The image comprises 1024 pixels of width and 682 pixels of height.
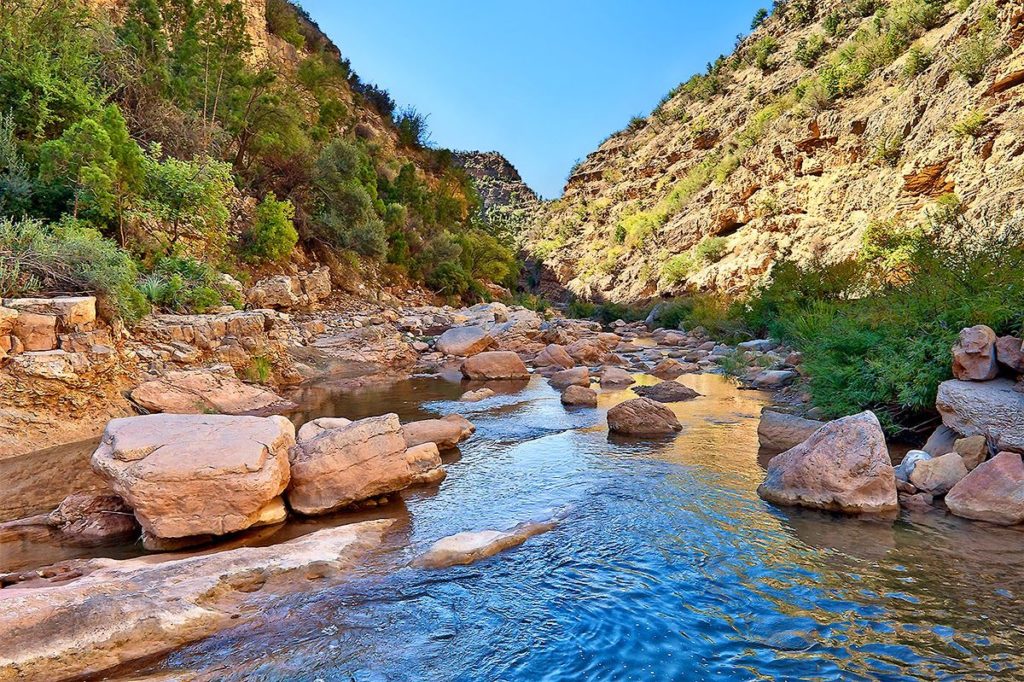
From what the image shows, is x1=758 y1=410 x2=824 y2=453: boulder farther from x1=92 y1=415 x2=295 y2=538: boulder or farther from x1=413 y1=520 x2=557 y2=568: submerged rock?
x1=92 y1=415 x2=295 y2=538: boulder

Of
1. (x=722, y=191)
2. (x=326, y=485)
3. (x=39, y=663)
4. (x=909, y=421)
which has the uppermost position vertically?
(x=722, y=191)

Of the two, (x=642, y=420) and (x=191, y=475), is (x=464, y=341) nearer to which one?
(x=642, y=420)

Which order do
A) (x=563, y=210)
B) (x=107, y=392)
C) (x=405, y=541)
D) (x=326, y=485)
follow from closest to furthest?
Answer: 1. (x=405, y=541)
2. (x=326, y=485)
3. (x=107, y=392)
4. (x=563, y=210)

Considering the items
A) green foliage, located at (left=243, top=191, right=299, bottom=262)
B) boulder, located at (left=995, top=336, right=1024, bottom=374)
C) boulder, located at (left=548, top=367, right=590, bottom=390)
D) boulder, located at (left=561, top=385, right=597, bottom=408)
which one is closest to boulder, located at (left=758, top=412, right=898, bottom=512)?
boulder, located at (left=995, top=336, right=1024, bottom=374)

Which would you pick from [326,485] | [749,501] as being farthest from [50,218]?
[749,501]

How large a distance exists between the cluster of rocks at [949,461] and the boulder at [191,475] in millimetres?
4320

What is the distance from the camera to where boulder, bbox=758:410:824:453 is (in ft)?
21.1

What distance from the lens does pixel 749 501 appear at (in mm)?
4965

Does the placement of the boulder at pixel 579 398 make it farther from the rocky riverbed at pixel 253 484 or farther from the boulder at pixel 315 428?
the boulder at pixel 315 428

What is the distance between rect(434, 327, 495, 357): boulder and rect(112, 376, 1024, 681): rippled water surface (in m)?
9.88

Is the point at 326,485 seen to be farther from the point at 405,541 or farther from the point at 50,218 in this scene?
the point at 50,218

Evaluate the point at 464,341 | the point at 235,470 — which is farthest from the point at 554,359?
the point at 235,470

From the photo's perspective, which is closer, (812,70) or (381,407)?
(381,407)

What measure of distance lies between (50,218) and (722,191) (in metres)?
33.0
